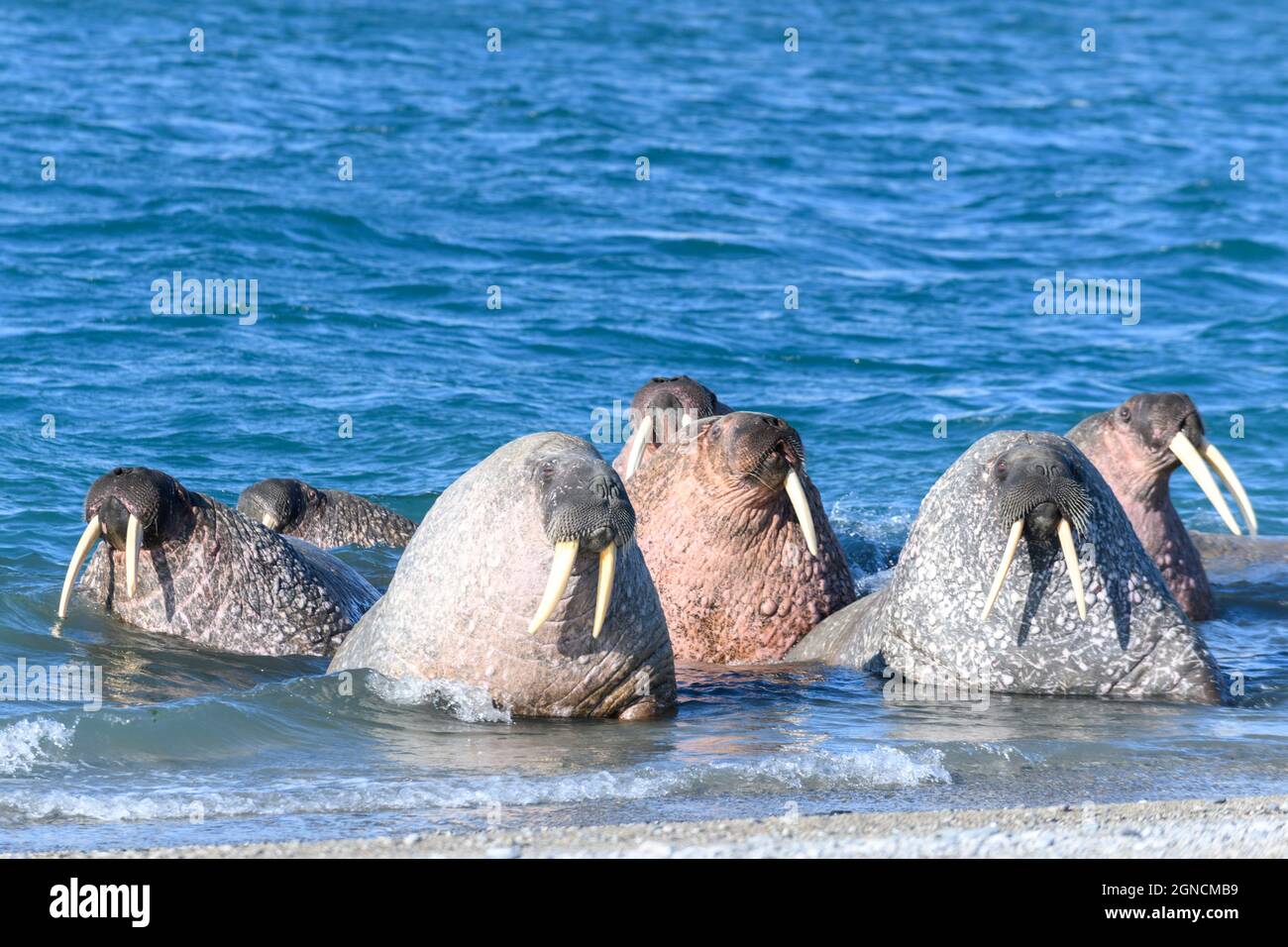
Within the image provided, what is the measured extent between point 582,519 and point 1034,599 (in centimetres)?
230

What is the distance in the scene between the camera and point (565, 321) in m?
18.0

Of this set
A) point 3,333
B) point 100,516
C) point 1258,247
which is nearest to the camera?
point 100,516

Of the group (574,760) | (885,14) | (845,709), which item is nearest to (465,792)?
(574,760)

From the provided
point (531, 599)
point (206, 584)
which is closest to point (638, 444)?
point (206, 584)

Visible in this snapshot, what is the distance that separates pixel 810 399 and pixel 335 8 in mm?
19586

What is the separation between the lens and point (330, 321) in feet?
57.3

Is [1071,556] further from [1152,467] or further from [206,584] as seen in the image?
[206,584]

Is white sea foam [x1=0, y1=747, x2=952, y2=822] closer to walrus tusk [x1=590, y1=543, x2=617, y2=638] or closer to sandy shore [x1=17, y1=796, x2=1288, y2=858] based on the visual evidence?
sandy shore [x1=17, y1=796, x2=1288, y2=858]

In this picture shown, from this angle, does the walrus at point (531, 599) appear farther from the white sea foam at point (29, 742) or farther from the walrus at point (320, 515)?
the walrus at point (320, 515)

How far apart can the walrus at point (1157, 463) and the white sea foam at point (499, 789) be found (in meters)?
3.58

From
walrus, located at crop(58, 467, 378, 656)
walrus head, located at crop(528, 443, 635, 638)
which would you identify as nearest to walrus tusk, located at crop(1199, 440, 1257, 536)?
walrus head, located at crop(528, 443, 635, 638)

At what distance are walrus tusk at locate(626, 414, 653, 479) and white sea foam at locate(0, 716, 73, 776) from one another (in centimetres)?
350

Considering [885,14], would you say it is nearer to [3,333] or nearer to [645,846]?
[3,333]

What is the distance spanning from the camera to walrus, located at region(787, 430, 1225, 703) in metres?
8.35
